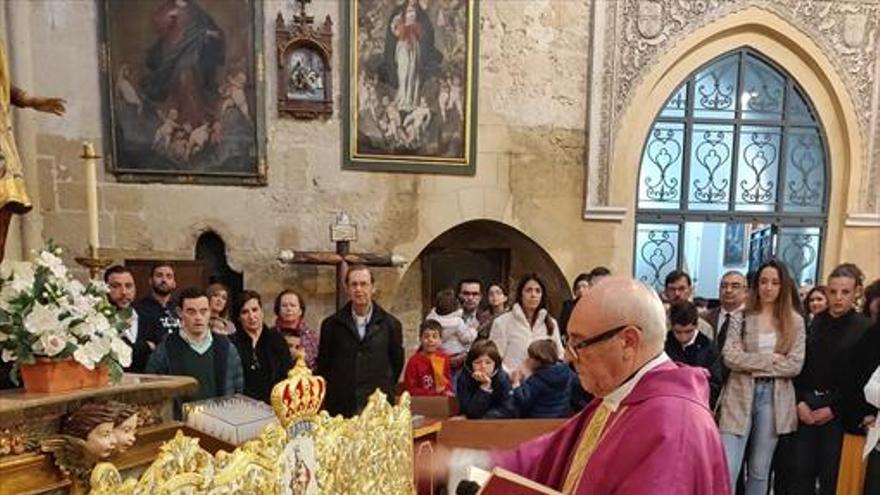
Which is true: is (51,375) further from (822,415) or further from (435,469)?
(822,415)

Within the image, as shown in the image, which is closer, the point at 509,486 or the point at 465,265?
the point at 509,486

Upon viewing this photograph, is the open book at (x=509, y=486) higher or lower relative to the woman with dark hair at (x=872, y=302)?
lower

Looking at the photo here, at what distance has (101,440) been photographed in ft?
7.00

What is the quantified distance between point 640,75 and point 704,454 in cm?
587

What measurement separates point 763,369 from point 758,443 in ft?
1.63

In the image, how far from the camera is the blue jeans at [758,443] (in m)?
3.47

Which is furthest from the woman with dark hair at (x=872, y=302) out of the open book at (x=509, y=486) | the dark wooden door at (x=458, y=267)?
the dark wooden door at (x=458, y=267)

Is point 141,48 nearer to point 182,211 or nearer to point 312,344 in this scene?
point 182,211

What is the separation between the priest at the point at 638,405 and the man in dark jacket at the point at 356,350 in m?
1.92

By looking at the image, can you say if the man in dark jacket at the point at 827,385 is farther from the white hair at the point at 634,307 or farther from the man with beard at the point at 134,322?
the man with beard at the point at 134,322

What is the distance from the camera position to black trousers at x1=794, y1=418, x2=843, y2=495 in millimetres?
3502

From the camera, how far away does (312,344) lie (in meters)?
4.36

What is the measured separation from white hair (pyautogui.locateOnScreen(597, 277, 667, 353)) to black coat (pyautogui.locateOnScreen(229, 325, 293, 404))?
2.41 metres

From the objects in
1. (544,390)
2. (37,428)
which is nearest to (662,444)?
(544,390)
